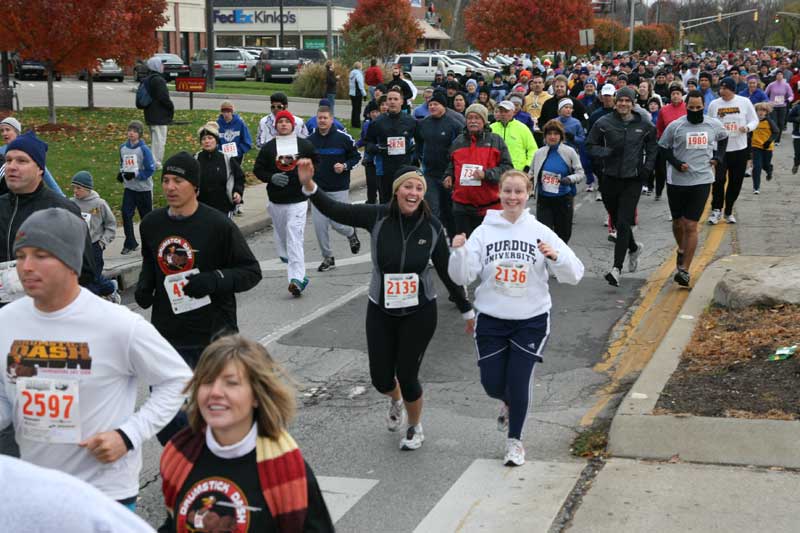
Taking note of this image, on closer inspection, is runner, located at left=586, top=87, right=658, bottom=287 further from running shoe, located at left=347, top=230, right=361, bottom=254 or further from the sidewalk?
the sidewalk

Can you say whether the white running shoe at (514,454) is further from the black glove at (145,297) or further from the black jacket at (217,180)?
the black jacket at (217,180)

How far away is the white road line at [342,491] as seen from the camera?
6.20 m

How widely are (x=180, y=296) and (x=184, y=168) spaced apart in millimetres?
706

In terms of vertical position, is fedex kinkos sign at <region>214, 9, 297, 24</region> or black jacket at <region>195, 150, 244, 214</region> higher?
fedex kinkos sign at <region>214, 9, 297, 24</region>

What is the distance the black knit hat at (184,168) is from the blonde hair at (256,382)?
2.41 m

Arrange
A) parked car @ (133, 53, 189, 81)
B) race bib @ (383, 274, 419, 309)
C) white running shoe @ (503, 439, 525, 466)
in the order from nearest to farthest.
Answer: white running shoe @ (503, 439, 525, 466), race bib @ (383, 274, 419, 309), parked car @ (133, 53, 189, 81)

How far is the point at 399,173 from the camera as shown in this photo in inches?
282

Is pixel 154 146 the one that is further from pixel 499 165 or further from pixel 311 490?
pixel 311 490

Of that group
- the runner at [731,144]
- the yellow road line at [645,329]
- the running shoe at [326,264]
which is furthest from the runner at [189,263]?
the runner at [731,144]

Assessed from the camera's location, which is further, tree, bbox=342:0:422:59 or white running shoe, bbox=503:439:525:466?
tree, bbox=342:0:422:59

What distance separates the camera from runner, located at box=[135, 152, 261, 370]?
586 cm

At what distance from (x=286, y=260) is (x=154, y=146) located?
9.40 metres

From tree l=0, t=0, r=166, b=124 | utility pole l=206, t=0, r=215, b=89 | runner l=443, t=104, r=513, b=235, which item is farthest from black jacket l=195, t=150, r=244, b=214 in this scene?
utility pole l=206, t=0, r=215, b=89

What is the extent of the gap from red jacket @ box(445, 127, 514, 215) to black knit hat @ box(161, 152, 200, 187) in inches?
208
